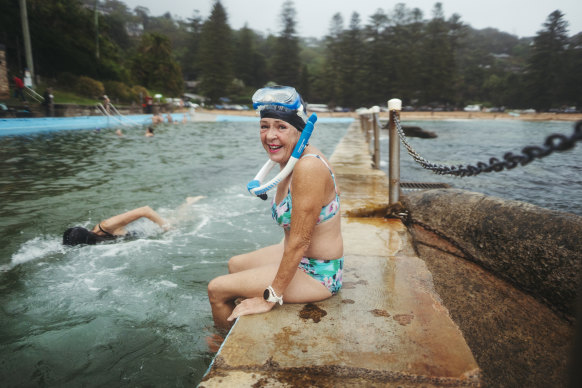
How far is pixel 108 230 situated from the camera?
17.5 ft

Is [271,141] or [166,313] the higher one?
[271,141]

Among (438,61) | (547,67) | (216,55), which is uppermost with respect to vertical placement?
(216,55)

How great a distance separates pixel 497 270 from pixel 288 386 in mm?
2473

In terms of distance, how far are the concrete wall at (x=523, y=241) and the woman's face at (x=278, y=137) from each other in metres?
2.28

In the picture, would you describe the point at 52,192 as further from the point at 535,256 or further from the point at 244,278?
the point at 535,256

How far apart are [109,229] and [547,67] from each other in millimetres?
64967

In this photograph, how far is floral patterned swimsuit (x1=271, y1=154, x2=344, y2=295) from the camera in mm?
2367

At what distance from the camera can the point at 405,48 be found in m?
Answer: 68.8

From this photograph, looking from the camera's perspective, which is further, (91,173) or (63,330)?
(91,173)

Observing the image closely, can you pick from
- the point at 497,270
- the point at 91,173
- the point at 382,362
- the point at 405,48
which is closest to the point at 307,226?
the point at 382,362

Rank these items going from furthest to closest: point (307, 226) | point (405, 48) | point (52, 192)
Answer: point (405, 48)
point (52, 192)
point (307, 226)

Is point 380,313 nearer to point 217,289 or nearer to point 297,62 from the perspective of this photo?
point 217,289

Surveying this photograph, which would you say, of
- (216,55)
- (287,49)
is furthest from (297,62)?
(216,55)

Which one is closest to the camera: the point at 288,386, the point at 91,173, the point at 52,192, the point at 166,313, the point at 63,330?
the point at 288,386
